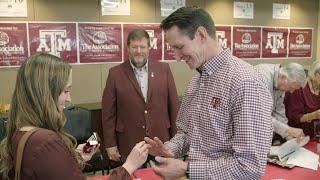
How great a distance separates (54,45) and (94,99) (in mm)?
926

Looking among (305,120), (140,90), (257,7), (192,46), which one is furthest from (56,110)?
(257,7)

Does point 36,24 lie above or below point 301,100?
above

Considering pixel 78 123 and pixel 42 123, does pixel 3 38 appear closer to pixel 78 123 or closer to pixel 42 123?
pixel 78 123

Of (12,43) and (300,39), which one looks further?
(300,39)

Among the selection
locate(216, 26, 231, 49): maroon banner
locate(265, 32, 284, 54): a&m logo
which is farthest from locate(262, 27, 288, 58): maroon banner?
locate(216, 26, 231, 49): maroon banner

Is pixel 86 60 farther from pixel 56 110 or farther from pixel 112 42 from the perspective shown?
pixel 56 110

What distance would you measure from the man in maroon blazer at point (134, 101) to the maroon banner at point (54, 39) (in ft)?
6.45

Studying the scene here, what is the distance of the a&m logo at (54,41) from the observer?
4.54 metres

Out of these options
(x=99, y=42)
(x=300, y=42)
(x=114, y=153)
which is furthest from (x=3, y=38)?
(x=300, y=42)

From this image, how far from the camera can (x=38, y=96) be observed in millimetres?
1313

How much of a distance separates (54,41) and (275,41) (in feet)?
13.3

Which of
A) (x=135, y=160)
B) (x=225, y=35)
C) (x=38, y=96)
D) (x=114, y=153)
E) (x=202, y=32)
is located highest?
(x=225, y=35)

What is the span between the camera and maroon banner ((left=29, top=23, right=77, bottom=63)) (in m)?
4.50

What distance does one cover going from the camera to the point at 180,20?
1372 mm
